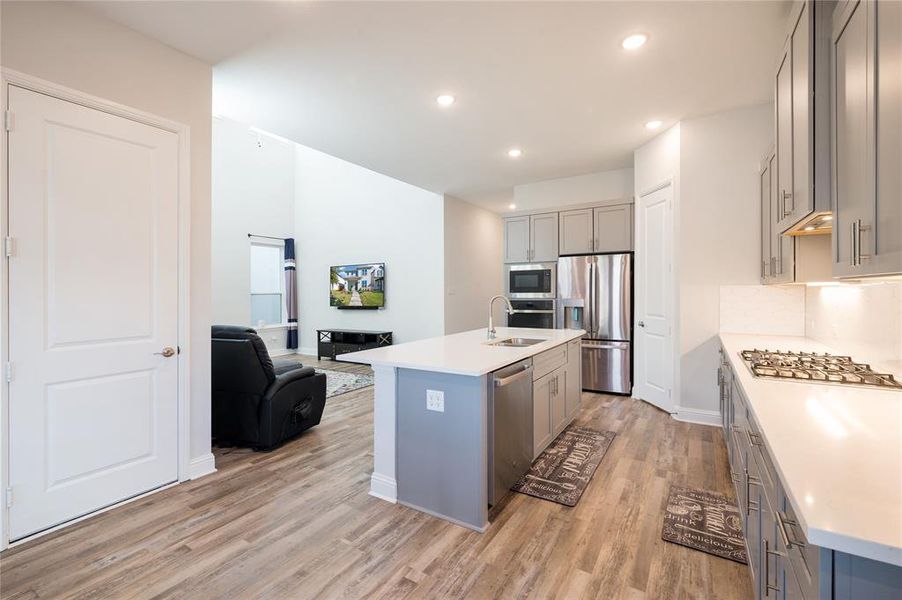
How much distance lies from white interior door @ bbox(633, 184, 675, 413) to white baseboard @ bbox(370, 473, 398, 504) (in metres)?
3.02

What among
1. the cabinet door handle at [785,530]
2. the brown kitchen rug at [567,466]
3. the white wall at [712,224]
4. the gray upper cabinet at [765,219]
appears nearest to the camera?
the cabinet door handle at [785,530]

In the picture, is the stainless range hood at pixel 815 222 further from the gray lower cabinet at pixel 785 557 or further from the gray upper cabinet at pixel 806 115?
the gray lower cabinet at pixel 785 557

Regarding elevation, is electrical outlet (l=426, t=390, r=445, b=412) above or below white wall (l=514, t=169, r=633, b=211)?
below

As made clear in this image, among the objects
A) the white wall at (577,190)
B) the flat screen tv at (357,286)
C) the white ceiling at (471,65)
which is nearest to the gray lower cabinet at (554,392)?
the white ceiling at (471,65)

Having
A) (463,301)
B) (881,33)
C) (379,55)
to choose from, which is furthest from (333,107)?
(463,301)

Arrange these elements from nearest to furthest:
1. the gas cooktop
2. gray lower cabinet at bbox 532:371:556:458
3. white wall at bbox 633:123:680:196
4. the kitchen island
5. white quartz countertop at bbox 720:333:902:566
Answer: white quartz countertop at bbox 720:333:902:566, the gas cooktop, the kitchen island, gray lower cabinet at bbox 532:371:556:458, white wall at bbox 633:123:680:196

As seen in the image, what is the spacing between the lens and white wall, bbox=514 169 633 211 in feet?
18.1

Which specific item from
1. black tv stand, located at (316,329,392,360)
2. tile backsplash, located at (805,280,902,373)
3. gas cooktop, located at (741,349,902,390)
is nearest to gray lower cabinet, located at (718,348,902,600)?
gas cooktop, located at (741,349,902,390)

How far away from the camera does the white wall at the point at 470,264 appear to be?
24.3ft

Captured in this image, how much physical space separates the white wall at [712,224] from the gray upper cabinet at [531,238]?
180cm

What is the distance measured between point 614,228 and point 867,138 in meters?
3.92

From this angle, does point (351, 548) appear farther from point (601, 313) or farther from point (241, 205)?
point (241, 205)

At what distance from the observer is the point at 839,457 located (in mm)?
1015

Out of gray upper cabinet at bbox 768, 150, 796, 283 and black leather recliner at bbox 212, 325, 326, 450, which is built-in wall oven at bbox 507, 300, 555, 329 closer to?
gray upper cabinet at bbox 768, 150, 796, 283
